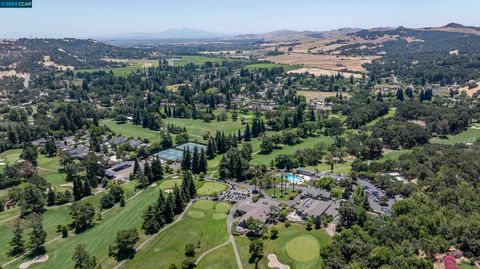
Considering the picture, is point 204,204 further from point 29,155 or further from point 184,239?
point 29,155

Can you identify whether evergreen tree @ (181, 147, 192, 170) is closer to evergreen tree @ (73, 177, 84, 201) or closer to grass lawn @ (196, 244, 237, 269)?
evergreen tree @ (73, 177, 84, 201)

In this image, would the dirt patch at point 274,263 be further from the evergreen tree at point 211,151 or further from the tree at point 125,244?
the evergreen tree at point 211,151

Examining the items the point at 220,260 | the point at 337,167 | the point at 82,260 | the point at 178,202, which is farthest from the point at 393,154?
the point at 82,260

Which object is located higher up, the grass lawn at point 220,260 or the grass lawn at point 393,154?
the grass lawn at point 393,154

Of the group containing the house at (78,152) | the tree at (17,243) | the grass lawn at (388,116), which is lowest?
the tree at (17,243)

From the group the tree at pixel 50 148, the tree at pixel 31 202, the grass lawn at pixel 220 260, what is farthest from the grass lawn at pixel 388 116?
the tree at pixel 31 202

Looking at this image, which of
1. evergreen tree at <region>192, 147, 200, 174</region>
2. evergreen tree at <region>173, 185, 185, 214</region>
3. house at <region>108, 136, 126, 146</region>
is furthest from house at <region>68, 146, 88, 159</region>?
evergreen tree at <region>173, 185, 185, 214</region>

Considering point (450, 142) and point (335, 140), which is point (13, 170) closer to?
point (335, 140)
